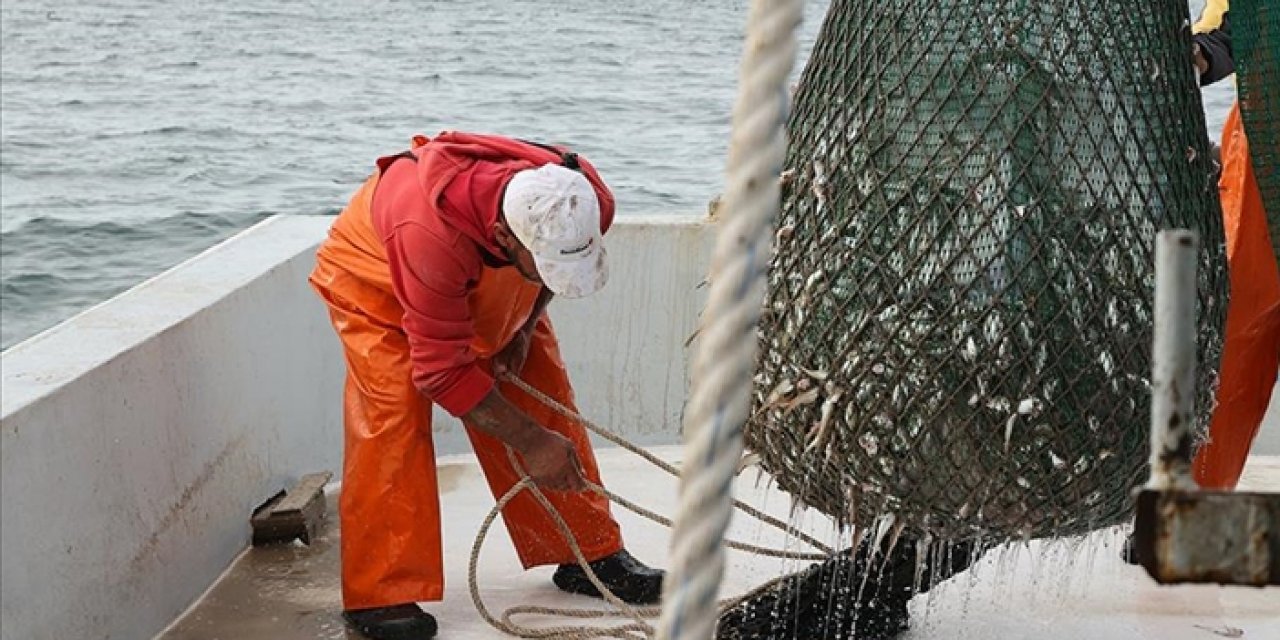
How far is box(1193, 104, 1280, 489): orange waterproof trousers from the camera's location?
3.92 meters

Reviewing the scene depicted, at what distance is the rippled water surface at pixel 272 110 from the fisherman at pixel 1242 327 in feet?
25.6

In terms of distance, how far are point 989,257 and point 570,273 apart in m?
1.03

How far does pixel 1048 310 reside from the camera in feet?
9.02

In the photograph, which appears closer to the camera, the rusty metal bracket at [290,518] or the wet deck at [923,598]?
the wet deck at [923,598]

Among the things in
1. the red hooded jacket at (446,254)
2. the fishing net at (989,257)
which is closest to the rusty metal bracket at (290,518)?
the red hooded jacket at (446,254)

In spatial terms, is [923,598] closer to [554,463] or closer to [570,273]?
[554,463]

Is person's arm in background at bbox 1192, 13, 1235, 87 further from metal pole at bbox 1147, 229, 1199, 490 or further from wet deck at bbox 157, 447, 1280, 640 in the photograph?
metal pole at bbox 1147, 229, 1199, 490

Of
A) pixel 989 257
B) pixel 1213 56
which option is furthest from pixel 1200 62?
pixel 989 257

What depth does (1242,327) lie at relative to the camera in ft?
13.0

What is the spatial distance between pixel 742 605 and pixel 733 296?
256 centimetres

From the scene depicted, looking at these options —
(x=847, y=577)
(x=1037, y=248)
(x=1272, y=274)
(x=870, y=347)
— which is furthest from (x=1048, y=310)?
(x=1272, y=274)

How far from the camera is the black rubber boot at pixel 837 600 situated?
11.8ft

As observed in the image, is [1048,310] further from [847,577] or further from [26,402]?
[26,402]

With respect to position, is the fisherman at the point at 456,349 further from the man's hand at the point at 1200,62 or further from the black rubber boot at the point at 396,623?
the man's hand at the point at 1200,62
